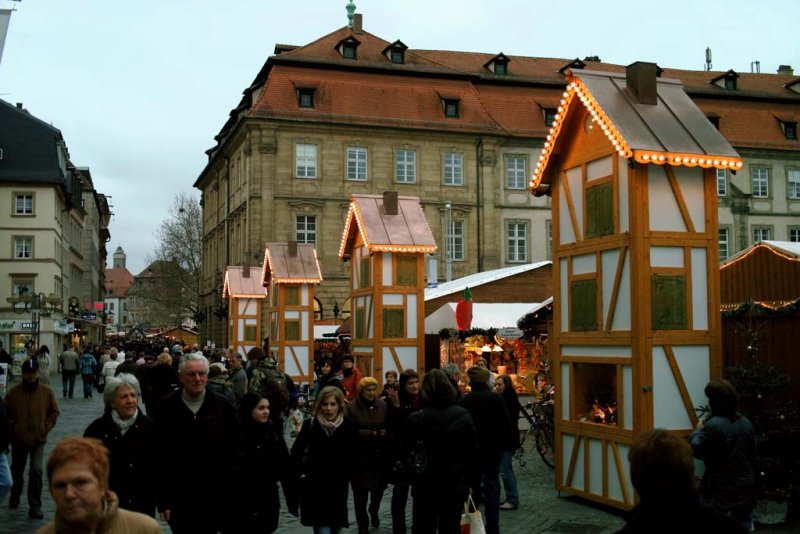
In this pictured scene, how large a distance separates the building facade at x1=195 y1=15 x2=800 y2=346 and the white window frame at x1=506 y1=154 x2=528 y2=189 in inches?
2.3

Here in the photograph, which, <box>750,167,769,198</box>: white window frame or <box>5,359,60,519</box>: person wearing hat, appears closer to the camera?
<box>5,359,60,519</box>: person wearing hat

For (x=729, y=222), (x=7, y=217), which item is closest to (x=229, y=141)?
(x=7, y=217)

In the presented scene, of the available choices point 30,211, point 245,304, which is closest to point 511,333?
point 245,304

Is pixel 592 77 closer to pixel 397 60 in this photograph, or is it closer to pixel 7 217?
pixel 397 60

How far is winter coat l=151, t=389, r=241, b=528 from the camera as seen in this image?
6.80 m

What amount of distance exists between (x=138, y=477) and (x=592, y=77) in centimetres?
723

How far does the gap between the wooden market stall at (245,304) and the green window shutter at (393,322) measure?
63.2 feet

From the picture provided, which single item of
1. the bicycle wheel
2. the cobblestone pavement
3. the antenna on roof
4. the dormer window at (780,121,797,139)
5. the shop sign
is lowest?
the cobblestone pavement

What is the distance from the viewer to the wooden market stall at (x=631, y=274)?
34.9ft

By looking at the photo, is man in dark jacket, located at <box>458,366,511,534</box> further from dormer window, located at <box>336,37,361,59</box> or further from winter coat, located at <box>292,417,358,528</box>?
dormer window, located at <box>336,37,361,59</box>

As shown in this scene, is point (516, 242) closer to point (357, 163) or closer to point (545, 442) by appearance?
point (357, 163)

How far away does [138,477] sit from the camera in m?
7.16

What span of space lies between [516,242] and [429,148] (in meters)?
7.12

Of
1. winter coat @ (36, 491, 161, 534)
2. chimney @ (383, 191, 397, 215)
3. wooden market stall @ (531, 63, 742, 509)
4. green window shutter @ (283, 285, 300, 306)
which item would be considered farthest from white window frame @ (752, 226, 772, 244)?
winter coat @ (36, 491, 161, 534)
